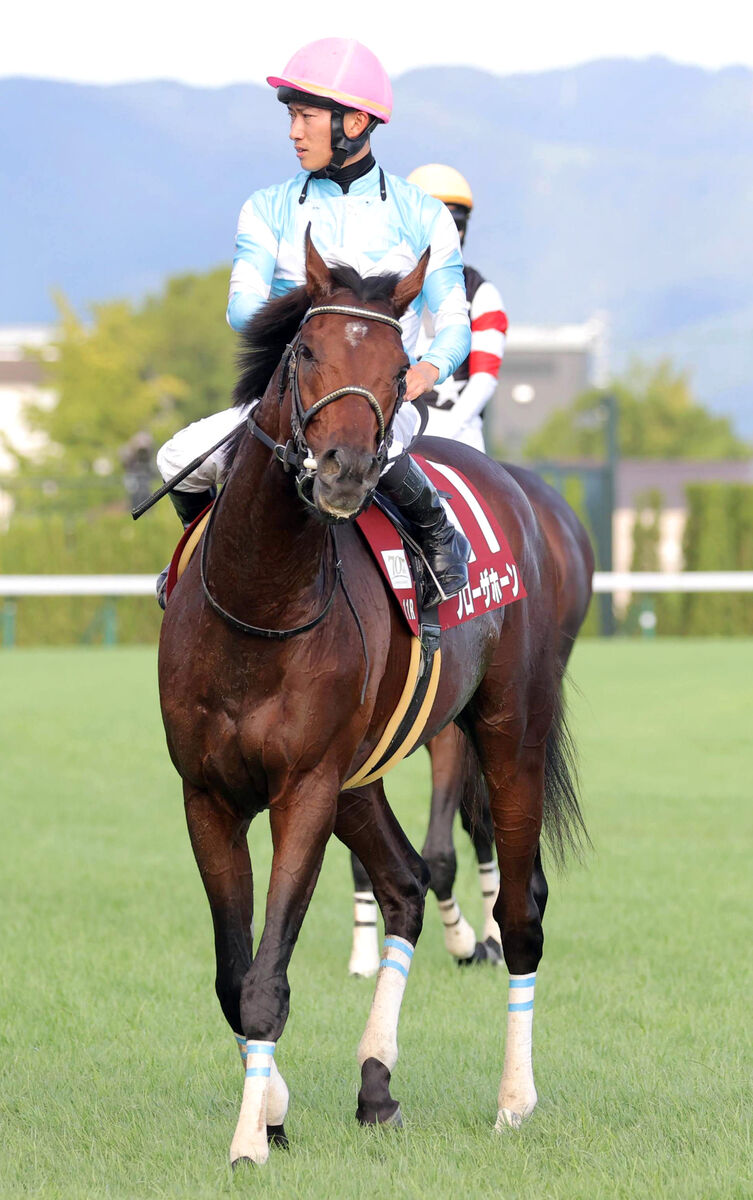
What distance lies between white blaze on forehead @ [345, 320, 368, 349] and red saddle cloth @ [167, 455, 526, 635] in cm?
74

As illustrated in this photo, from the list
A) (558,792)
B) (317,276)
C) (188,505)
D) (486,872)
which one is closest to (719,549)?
(486,872)

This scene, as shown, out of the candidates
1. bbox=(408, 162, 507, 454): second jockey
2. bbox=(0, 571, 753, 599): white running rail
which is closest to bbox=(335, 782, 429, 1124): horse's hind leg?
bbox=(408, 162, 507, 454): second jockey

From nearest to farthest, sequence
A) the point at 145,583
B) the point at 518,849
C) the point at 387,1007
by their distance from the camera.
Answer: the point at 387,1007
the point at 518,849
the point at 145,583

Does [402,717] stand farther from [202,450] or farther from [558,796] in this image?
[558,796]

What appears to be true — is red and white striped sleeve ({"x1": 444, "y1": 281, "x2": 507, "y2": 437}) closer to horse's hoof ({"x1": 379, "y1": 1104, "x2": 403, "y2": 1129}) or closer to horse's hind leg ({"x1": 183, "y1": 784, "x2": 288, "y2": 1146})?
A: horse's hind leg ({"x1": 183, "y1": 784, "x2": 288, "y2": 1146})

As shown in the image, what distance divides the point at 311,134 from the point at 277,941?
2123 mm

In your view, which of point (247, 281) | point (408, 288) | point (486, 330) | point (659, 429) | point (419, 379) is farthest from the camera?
point (659, 429)

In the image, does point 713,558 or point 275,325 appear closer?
point 275,325

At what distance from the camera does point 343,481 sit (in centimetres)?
340

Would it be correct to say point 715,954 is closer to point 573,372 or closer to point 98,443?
point 98,443

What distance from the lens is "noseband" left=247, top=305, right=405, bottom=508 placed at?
11.6ft

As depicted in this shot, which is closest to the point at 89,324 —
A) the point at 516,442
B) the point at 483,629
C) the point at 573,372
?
the point at 516,442

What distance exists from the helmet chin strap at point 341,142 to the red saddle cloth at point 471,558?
0.91 m

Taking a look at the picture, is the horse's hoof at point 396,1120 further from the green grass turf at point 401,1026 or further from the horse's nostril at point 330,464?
the horse's nostril at point 330,464
